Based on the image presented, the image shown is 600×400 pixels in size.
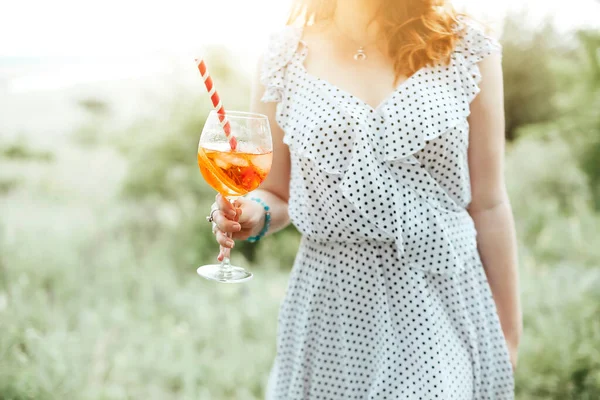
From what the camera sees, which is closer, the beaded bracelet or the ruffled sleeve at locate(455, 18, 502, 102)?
the ruffled sleeve at locate(455, 18, 502, 102)

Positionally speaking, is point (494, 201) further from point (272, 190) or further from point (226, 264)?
point (226, 264)

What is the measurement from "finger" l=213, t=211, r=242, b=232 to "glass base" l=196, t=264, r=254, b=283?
0.11 metres

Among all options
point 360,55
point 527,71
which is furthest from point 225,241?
point 527,71

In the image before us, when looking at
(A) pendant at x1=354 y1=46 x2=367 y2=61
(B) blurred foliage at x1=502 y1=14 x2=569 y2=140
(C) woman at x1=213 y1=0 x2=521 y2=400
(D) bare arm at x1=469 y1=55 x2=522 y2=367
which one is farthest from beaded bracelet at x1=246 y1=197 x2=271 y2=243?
(B) blurred foliage at x1=502 y1=14 x2=569 y2=140

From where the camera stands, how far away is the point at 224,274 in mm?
1503

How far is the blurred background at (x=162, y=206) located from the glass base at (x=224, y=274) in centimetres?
171

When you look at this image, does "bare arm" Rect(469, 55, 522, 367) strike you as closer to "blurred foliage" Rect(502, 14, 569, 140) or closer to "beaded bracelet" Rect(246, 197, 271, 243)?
"beaded bracelet" Rect(246, 197, 271, 243)

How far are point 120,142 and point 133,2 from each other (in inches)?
59.3

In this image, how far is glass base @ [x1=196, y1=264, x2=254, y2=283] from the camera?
1464 millimetres

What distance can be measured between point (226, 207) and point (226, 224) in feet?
0.15

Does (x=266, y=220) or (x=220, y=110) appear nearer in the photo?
(x=220, y=110)

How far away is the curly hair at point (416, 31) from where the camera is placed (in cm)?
170

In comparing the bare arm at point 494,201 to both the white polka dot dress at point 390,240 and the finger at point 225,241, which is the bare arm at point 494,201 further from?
→ the finger at point 225,241

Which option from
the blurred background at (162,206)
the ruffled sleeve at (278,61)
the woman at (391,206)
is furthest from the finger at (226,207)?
the blurred background at (162,206)
